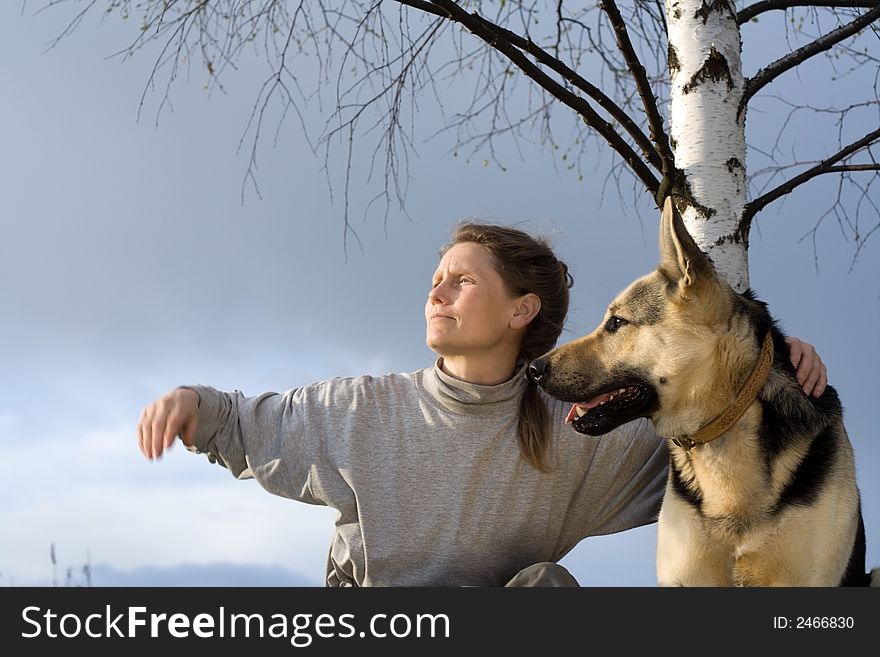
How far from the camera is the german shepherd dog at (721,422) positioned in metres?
3.38

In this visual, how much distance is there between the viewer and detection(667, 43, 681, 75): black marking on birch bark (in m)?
4.42

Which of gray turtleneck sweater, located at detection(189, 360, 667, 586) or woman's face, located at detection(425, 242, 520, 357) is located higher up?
woman's face, located at detection(425, 242, 520, 357)

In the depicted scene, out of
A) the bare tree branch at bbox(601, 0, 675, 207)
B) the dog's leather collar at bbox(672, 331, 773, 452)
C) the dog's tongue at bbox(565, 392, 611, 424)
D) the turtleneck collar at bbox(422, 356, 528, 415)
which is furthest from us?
the bare tree branch at bbox(601, 0, 675, 207)

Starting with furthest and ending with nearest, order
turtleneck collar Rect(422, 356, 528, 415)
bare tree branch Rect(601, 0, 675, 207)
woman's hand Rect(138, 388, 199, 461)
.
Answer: bare tree branch Rect(601, 0, 675, 207) < turtleneck collar Rect(422, 356, 528, 415) < woman's hand Rect(138, 388, 199, 461)

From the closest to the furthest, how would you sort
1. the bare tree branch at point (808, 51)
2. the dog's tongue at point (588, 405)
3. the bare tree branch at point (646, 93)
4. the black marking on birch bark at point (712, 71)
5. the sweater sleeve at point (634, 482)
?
1. the dog's tongue at point (588, 405)
2. the sweater sleeve at point (634, 482)
3. the bare tree branch at point (646, 93)
4. the black marking on birch bark at point (712, 71)
5. the bare tree branch at point (808, 51)

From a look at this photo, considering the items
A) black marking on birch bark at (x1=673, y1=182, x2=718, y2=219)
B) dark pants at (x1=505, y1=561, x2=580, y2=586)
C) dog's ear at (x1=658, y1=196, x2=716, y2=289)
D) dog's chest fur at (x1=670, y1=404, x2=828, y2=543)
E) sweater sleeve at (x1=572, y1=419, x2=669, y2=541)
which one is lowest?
dark pants at (x1=505, y1=561, x2=580, y2=586)

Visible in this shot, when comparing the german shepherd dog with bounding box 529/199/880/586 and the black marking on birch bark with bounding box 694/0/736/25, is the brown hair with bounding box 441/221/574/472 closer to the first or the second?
the german shepherd dog with bounding box 529/199/880/586

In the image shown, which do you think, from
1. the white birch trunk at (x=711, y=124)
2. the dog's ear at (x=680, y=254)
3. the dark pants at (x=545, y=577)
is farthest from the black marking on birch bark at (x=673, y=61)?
the dark pants at (x=545, y=577)

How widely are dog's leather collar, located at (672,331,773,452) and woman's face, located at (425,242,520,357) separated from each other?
91 centimetres

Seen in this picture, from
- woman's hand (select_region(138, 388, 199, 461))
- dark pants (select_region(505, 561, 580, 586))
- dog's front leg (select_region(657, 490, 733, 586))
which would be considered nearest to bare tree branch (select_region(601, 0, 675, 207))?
dog's front leg (select_region(657, 490, 733, 586))

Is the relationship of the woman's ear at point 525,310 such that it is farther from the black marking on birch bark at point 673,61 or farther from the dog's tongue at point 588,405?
the black marking on birch bark at point 673,61

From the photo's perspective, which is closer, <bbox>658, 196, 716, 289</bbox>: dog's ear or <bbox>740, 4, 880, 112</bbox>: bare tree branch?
<bbox>658, 196, 716, 289</bbox>: dog's ear
